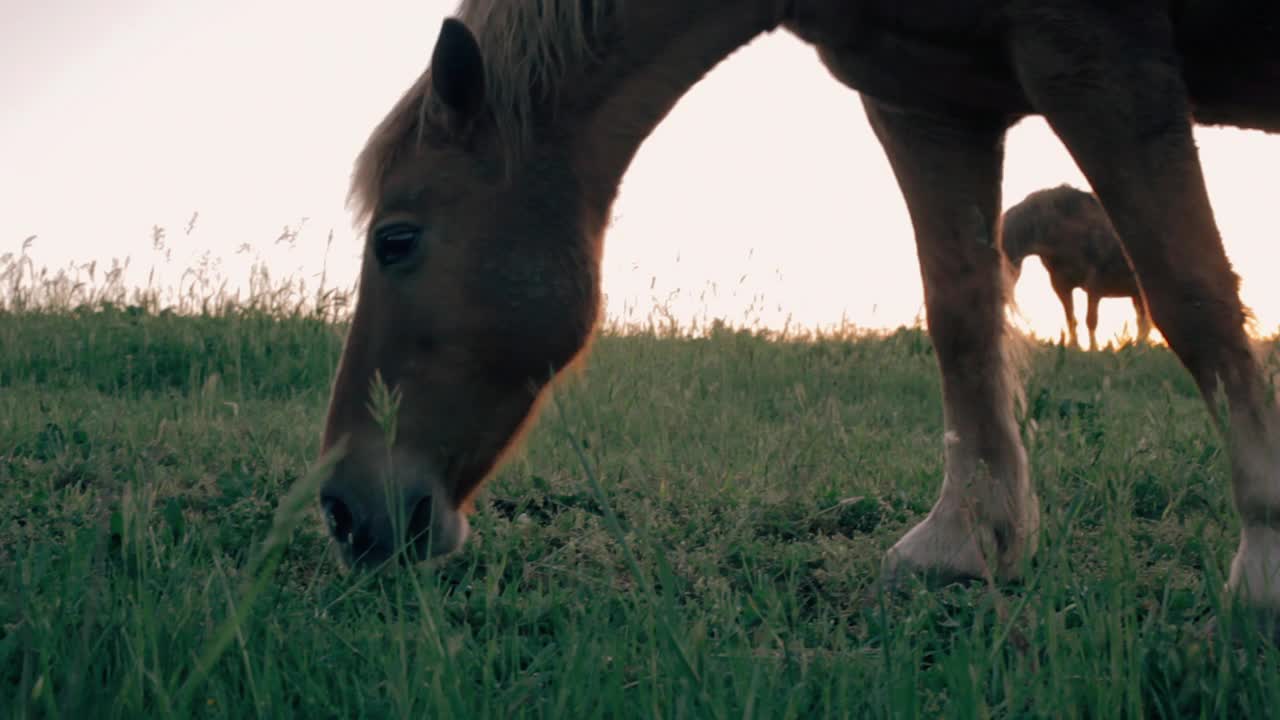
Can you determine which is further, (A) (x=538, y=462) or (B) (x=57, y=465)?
(A) (x=538, y=462)

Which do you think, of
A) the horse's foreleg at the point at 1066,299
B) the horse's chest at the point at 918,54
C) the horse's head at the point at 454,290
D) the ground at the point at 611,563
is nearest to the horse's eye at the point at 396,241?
the horse's head at the point at 454,290

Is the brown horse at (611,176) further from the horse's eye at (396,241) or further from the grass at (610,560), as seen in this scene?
the grass at (610,560)

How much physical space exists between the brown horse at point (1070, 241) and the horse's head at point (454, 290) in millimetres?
9372

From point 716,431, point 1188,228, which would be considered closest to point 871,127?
point 1188,228

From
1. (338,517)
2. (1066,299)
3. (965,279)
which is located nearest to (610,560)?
(338,517)

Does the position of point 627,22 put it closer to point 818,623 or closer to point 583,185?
point 583,185

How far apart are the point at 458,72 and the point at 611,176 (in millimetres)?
426

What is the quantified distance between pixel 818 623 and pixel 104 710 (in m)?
1.14

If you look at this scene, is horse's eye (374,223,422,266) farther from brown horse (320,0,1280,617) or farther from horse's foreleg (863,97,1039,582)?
horse's foreleg (863,97,1039,582)

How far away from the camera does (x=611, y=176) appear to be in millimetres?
2361

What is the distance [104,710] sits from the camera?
46.4 inches

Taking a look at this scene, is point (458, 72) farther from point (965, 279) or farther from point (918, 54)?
point (965, 279)

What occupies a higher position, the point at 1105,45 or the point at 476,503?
the point at 1105,45

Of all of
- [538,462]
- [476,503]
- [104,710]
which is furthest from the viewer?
[538,462]
